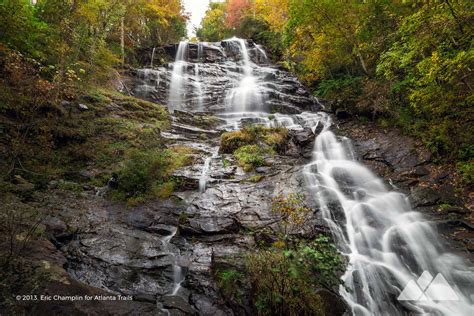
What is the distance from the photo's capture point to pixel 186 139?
11875 mm

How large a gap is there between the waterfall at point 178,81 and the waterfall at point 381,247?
11.2m

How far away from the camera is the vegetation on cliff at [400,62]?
640cm

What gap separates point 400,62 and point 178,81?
14199mm

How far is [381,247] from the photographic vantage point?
19.1 feet

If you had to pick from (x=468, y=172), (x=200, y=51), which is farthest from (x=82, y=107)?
(x=200, y=51)

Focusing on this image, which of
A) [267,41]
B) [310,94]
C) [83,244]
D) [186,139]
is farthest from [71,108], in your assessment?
[267,41]

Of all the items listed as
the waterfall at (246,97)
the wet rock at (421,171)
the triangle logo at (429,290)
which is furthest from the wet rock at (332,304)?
the waterfall at (246,97)

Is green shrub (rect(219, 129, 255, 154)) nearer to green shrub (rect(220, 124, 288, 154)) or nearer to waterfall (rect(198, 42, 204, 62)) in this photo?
green shrub (rect(220, 124, 288, 154))

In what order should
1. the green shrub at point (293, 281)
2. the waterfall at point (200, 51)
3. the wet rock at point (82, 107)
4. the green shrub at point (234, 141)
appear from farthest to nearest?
1. the waterfall at point (200, 51)
2. the wet rock at point (82, 107)
3. the green shrub at point (234, 141)
4. the green shrub at point (293, 281)

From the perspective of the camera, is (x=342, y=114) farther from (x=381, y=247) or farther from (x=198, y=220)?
(x=198, y=220)

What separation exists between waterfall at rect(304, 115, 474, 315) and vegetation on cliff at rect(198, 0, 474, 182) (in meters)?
2.22

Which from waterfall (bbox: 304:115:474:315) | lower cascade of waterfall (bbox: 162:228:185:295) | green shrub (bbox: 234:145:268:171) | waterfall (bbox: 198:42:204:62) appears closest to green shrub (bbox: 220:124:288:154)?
green shrub (bbox: 234:145:268:171)

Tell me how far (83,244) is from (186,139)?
7.21 meters

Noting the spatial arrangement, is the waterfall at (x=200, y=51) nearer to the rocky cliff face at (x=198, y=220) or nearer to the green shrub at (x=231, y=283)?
the rocky cliff face at (x=198, y=220)
